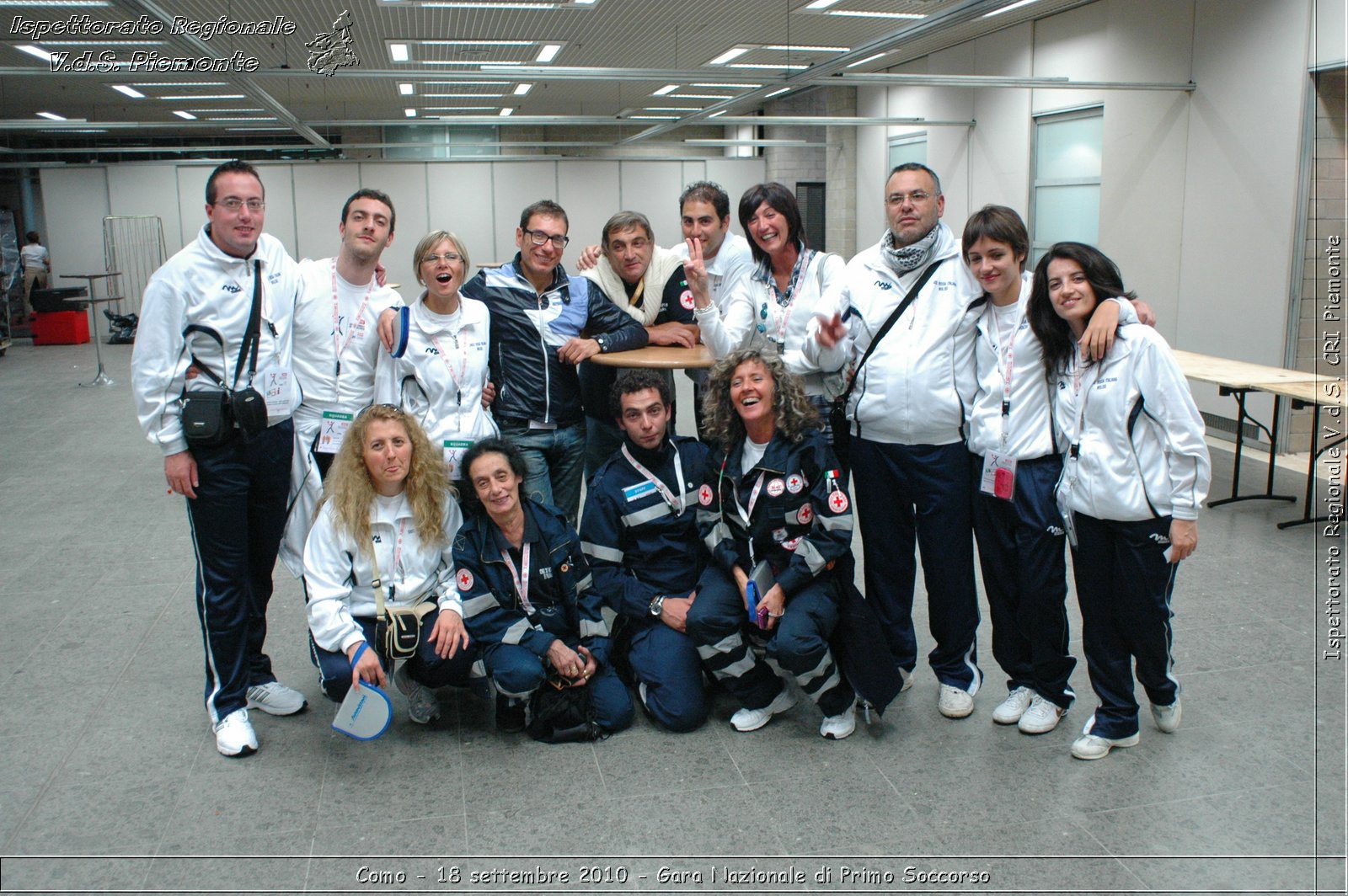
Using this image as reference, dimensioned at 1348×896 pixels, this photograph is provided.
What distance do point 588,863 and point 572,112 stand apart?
51.9 ft

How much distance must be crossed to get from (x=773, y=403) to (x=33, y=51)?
1023 centimetres

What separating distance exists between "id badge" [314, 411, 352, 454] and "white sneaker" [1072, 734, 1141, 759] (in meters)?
2.37

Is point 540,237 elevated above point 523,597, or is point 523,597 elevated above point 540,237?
point 540,237

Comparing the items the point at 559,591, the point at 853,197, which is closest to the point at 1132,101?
the point at 853,197

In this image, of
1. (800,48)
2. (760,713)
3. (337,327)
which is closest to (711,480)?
(760,713)

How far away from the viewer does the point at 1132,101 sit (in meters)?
8.18

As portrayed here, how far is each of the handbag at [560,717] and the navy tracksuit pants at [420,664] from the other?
235 mm

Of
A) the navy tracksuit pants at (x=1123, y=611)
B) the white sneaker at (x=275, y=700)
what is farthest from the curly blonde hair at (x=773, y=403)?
the white sneaker at (x=275, y=700)

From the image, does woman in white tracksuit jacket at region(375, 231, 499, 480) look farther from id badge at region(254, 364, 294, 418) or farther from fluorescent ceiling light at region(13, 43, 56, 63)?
fluorescent ceiling light at region(13, 43, 56, 63)

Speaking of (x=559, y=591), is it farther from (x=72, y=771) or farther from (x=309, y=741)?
(x=72, y=771)

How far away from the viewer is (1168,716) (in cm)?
292

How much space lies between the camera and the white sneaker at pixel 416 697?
10.1 feet

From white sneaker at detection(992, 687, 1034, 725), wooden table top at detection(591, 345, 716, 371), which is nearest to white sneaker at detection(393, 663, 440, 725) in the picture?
wooden table top at detection(591, 345, 716, 371)

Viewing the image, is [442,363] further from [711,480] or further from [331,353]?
[711,480]
